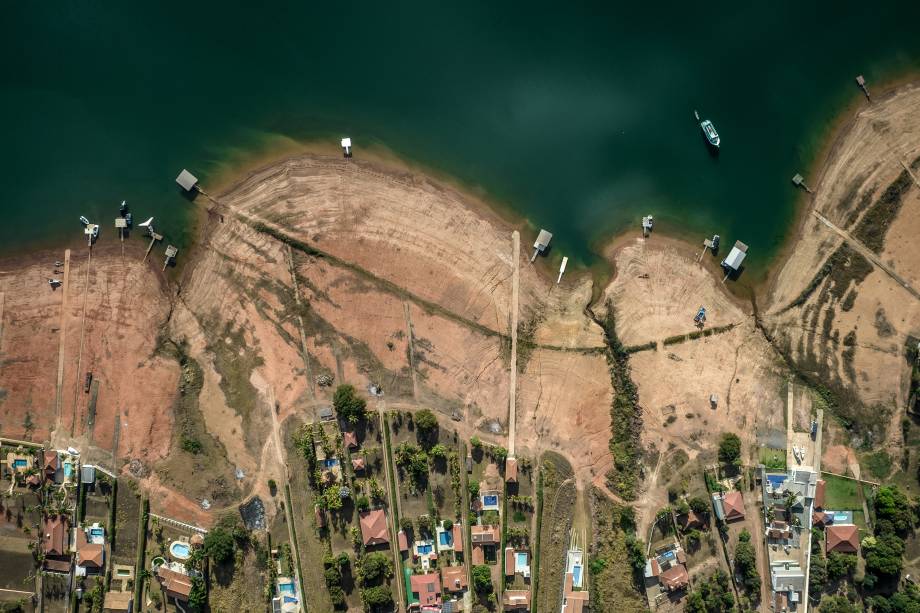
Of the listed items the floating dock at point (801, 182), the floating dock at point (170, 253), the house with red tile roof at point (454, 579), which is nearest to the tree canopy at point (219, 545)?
the house with red tile roof at point (454, 579)

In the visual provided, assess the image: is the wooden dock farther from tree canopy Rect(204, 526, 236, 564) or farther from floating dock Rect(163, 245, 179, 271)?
tree canopy Rect(204, 526, 236, 564)

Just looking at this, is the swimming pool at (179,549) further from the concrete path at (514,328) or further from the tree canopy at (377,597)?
the concrete path at (514,328)

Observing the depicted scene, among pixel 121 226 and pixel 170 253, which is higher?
pixel 121 226

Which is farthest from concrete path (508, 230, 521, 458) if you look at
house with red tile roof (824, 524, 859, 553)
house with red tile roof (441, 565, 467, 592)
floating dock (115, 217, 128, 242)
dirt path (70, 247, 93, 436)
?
dirt path (70, 247, 93, 436)

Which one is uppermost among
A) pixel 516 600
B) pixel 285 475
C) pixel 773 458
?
pixel 773 458

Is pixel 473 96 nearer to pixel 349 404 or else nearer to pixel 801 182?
pixel 349 404

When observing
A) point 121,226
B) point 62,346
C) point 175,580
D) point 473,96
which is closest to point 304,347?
point 121,226
